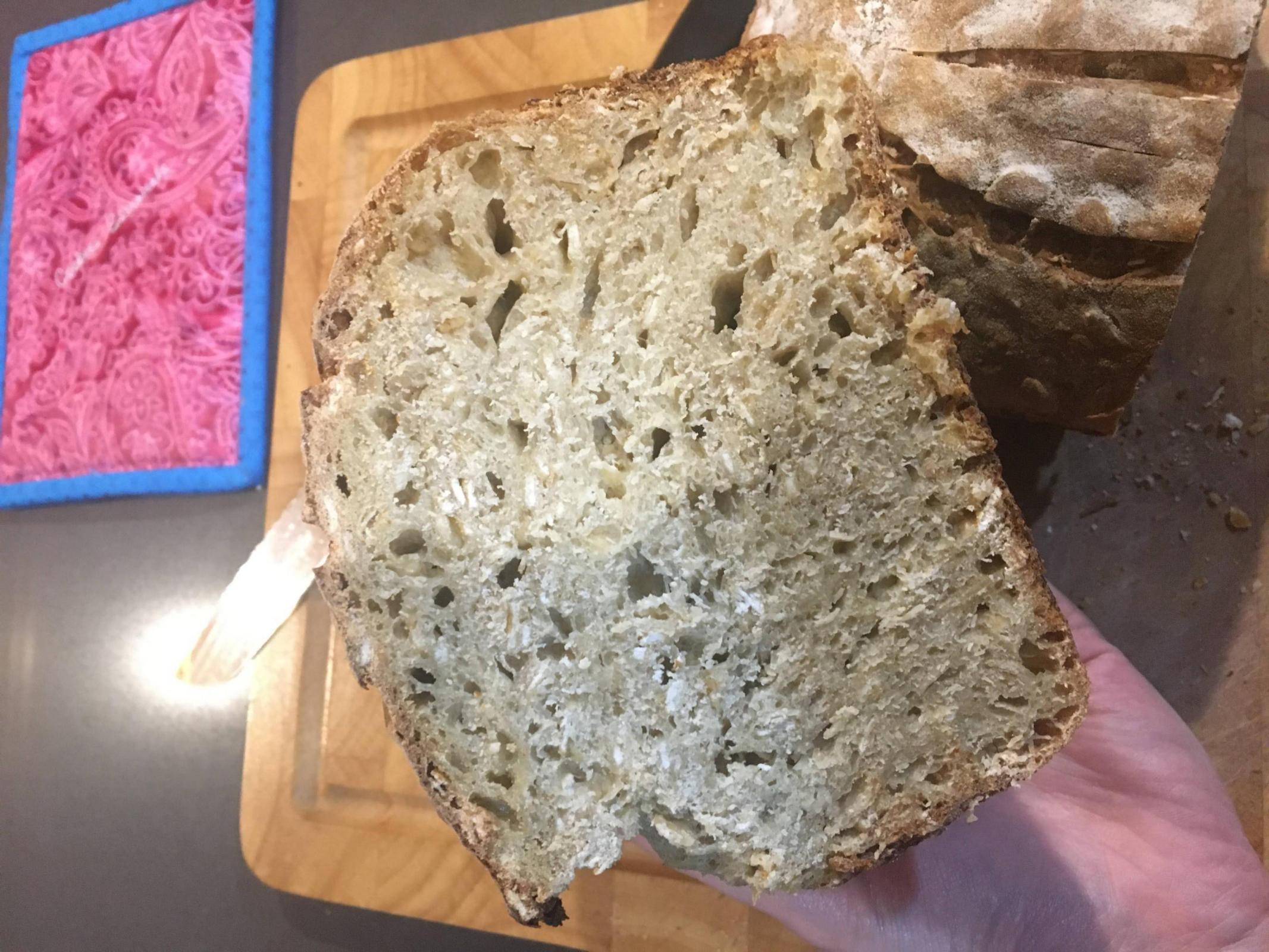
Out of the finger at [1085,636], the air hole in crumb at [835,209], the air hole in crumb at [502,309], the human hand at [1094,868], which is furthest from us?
the finger at [1085,636]

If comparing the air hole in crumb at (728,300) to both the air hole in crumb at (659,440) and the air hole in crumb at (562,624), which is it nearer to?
the air hole in crumb at (659,440)

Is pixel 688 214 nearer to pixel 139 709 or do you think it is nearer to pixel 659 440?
pixel 659 440

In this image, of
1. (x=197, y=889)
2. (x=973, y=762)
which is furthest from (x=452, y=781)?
(x=197, y=889)

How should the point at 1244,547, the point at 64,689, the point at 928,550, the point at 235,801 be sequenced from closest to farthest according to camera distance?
the point at 928,550, the point at 1244,547, the point at 235,801, the point at 64,689

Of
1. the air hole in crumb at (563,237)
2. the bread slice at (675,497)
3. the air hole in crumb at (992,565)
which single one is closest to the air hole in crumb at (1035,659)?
the bread slice at (675,497)

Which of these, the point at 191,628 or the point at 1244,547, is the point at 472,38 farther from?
the point at 1244,547

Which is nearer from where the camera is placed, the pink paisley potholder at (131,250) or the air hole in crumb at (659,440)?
the air hole in crumb at (659,440)

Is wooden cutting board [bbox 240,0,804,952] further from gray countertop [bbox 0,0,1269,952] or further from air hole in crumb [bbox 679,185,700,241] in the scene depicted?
air hole in crumb [bbox 679,185,700,241]

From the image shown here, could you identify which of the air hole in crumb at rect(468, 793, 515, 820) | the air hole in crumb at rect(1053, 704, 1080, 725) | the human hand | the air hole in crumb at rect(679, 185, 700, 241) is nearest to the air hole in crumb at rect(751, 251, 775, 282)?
the air hole in crumb at rect(679, 185, 700, 241)
